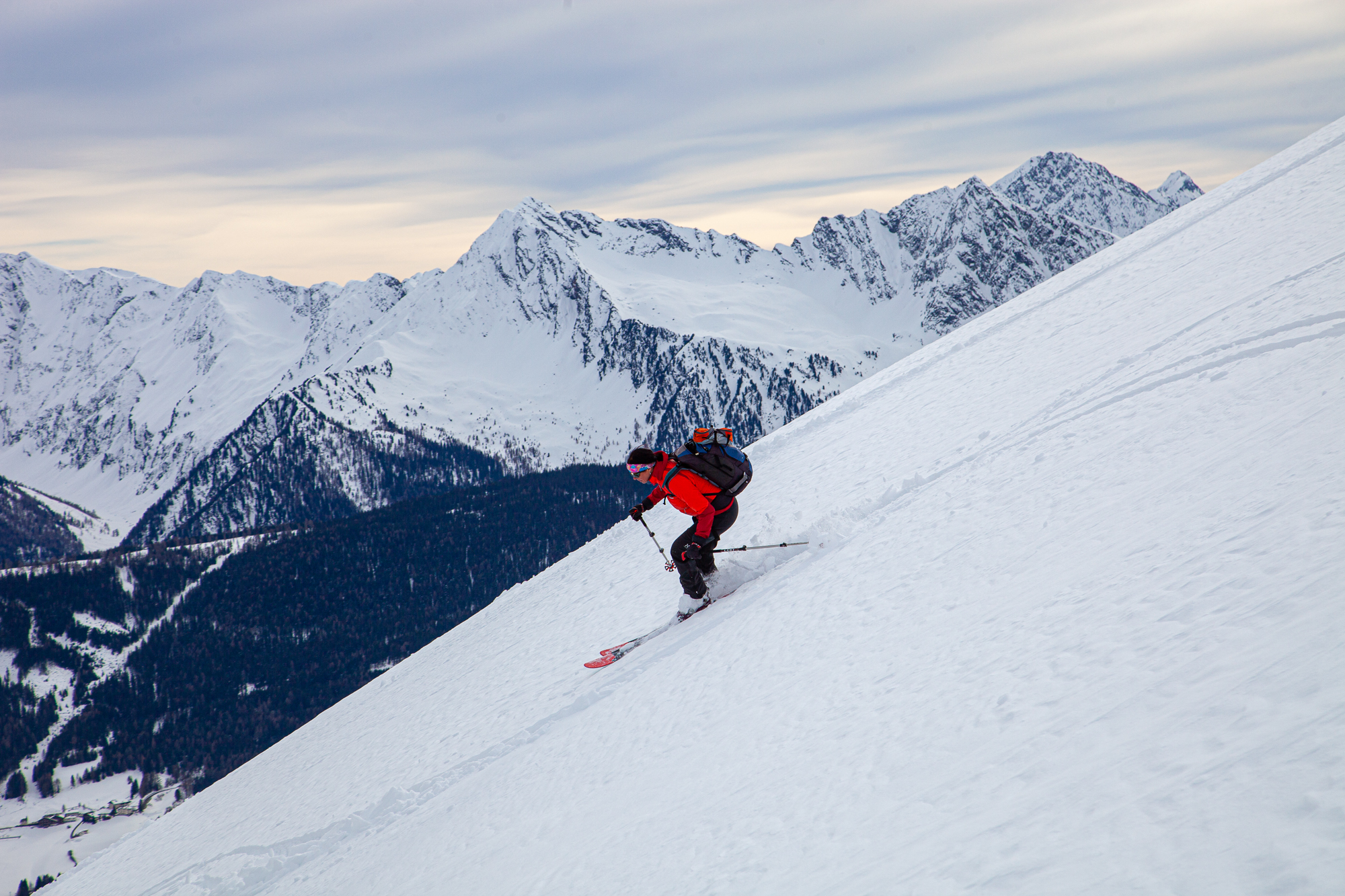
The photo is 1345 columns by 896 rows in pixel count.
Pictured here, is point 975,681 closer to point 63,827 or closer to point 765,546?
point 765,546

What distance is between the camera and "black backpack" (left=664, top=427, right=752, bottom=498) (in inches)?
487

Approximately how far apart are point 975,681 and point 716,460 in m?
6.25

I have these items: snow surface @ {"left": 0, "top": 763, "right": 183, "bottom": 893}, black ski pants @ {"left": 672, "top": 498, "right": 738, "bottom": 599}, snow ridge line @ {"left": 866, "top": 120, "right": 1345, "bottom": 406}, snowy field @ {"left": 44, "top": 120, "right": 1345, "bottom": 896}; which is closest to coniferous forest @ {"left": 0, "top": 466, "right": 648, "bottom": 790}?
snow surface @ {"left": 0, "top": 763, "right": 183, "bottom": 893}

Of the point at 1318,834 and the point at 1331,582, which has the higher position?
the point at 1331,582

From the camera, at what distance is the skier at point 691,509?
12.4 meters

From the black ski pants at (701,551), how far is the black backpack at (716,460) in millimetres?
926

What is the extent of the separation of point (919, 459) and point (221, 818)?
60.0ft

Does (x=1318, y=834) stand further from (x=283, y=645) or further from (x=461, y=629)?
(x=283, y=645)

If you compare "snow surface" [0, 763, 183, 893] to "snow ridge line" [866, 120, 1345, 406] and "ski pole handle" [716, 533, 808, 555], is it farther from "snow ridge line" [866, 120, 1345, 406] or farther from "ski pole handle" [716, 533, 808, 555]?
"snow ridge line" [866, 120, 1345, 406]

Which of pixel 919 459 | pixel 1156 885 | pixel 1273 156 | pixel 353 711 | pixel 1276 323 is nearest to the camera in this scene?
pixel 1156 885

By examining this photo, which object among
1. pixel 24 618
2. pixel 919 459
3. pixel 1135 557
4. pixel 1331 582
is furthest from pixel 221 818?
pixel 24 618

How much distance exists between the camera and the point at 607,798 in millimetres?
9023

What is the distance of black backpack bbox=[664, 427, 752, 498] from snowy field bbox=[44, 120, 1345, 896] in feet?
6.51

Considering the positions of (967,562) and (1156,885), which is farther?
(967,562)
